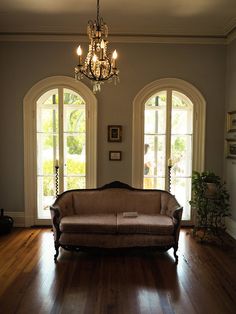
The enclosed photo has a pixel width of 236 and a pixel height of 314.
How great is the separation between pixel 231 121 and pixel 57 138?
303 centimetres

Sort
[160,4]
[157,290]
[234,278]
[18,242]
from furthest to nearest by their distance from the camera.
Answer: [18,242], [160,4], [234,278], [157,290]

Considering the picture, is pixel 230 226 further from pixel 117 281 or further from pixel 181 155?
pixel 117 281

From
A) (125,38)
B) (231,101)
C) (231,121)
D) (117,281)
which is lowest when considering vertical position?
(117,281)

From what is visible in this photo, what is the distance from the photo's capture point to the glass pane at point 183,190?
16.7ft

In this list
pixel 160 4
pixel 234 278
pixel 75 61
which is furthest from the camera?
pixel 75 61

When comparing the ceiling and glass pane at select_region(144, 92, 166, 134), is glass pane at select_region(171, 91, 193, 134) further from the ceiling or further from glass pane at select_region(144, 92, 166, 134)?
the ceiling

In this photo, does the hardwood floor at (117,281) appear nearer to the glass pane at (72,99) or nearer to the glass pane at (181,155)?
the glass pane at (181,155)

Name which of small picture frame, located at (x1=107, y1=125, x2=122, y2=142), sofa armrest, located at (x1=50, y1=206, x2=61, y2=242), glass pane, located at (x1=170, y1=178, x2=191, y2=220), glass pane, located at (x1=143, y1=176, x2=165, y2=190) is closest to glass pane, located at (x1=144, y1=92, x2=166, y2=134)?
small picture frame, located at (x1=107, y1=125, x2=122, y2=142)

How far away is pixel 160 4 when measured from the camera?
386 cm

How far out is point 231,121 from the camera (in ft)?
15.4

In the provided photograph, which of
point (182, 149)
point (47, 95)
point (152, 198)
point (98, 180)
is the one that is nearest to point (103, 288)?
point (152, 198)

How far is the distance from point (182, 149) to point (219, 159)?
2.24 feet

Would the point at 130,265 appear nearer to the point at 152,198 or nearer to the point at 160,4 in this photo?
the point at 152,198

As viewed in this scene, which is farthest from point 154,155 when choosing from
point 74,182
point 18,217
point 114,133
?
point 18,217
